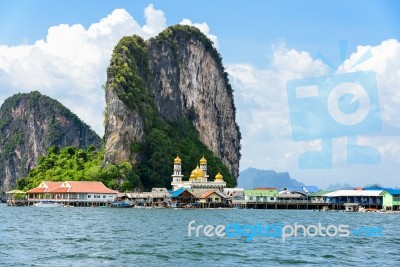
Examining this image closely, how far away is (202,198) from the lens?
115188 mm

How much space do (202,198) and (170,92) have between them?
4882 cm

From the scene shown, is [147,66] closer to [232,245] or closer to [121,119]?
[121,119]

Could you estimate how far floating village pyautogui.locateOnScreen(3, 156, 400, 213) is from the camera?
→ 11269 cm

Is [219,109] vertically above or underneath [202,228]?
above

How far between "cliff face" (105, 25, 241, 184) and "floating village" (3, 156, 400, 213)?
31.6ft

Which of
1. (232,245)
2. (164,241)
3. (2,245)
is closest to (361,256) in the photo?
(232,245)

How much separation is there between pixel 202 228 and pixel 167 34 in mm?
109126

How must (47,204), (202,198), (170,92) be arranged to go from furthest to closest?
(170,92) < (202,198) < (47,204)

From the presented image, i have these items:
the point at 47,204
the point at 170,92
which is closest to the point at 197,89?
the point at 170,92

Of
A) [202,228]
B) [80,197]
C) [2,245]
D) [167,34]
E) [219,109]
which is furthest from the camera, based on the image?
[219,109]

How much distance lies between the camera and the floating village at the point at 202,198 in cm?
11269

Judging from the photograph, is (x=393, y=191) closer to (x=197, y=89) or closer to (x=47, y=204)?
(x=47, y=204)

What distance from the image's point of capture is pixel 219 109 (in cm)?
17788

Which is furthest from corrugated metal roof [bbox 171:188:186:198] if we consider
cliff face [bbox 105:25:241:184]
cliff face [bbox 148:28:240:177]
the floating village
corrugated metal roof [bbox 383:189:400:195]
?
cliff face [bbox 148:28:240:177]
